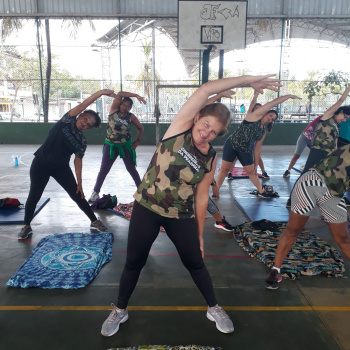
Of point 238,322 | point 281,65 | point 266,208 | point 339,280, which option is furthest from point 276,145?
point 238,322

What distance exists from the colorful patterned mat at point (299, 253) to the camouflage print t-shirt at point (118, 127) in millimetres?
2550

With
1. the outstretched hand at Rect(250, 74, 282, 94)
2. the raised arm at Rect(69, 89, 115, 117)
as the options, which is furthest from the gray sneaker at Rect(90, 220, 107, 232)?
the outstretched hand at Rect(250, 74, 282, 94)

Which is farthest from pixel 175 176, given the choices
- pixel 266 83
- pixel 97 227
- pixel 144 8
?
pixel 144 8

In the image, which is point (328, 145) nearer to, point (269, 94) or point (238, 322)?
point (238, 322)

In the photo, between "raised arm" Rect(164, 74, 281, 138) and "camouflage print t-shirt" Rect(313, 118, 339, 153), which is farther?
"camouflage print t-shirt" Rect(313, 118, 339, 153)

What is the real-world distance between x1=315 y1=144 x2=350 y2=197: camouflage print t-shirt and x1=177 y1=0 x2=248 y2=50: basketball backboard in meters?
6.77

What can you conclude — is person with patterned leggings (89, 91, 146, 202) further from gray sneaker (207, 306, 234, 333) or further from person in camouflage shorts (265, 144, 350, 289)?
gray sneaker (207, 306, 234, 333)

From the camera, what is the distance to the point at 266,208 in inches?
219

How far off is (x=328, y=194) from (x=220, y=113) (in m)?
1.33

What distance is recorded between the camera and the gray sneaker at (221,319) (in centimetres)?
252

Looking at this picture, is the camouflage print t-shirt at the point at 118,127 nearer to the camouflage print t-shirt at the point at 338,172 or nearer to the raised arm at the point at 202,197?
the raised arm at the point at 202,197

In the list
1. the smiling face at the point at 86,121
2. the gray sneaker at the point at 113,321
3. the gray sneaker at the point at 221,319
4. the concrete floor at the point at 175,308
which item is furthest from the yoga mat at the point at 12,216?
the gray sneaker at the point at 221,319

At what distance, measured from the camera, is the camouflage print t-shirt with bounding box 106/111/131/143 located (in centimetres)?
566

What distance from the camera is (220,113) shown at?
2.08 m
